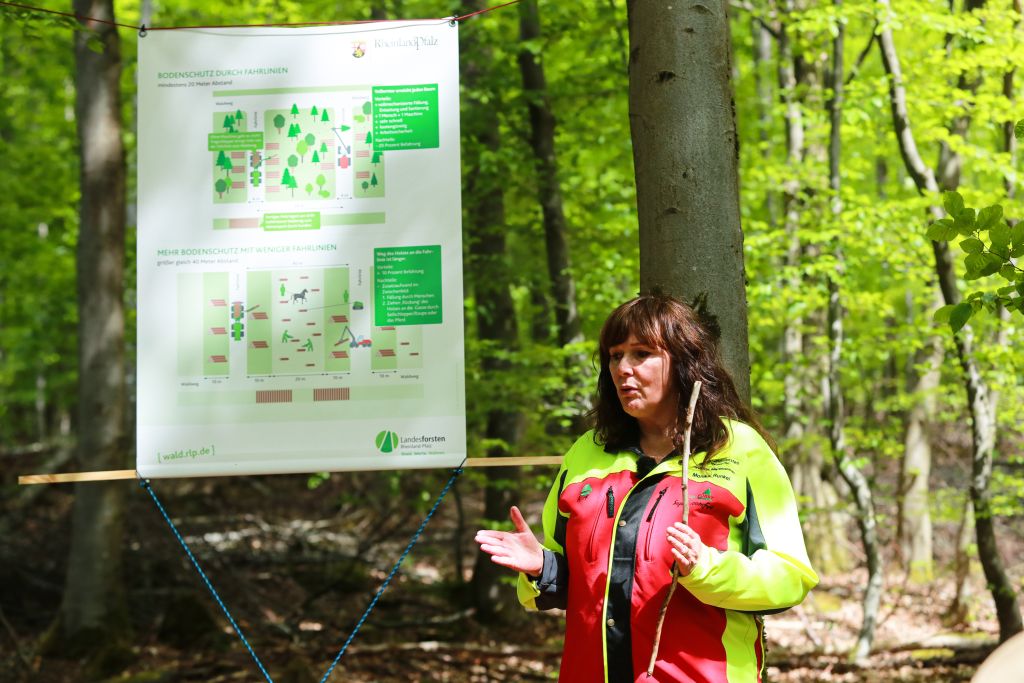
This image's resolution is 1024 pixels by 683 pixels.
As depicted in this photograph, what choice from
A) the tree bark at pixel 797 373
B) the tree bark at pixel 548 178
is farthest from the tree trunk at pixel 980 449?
the tree bark at pixel 548 178

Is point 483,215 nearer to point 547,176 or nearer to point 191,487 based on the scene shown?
point 547,176

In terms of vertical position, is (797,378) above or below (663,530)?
below

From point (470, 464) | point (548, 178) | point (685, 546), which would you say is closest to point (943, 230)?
point (685, 546)

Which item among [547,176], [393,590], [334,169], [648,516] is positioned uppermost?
[547,176]

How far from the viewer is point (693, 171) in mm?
2855

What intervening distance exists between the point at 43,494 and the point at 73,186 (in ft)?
13.4

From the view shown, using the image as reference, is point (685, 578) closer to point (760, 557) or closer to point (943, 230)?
point (760, 557)

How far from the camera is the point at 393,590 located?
346 inches

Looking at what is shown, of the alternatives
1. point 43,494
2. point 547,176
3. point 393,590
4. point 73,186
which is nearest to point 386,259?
point 547,176

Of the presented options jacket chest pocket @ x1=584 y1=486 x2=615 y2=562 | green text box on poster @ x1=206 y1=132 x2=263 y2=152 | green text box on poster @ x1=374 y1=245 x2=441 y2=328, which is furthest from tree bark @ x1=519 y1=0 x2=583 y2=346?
jacket chest pocket @ x1=584 y1=486 x2=615 y2=562

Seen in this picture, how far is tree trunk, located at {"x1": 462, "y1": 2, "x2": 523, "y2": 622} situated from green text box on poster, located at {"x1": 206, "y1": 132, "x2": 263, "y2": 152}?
380 centimetres

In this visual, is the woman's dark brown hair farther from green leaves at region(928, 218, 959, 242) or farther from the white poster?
the white poster

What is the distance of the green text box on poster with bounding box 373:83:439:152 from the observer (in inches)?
126

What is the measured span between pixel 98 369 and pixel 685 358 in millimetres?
5912
